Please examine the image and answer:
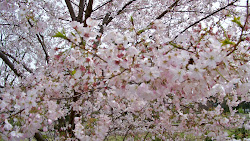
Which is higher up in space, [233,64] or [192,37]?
[192,37]

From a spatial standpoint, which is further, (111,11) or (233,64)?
(111,11)

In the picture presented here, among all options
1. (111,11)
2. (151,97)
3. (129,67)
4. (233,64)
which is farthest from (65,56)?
(111,11)

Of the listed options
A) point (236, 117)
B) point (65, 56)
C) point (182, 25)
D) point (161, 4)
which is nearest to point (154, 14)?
point (161, 4)

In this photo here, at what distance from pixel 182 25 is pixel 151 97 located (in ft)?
16.2

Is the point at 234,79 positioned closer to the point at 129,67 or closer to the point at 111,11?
the point at 129,67

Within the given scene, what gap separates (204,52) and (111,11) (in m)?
3.58

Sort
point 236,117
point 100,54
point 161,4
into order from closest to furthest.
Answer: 1. point 100,54
2. point 236,117
3. point 161,4

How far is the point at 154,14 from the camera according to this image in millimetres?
5379

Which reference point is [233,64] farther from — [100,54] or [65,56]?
[65,56]

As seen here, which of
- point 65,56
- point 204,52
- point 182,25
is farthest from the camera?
point 182,25

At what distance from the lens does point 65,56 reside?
1620 mm

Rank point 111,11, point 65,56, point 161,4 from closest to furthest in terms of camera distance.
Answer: point 65,56 → point 111,11 → point 161,4

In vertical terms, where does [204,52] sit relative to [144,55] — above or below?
below

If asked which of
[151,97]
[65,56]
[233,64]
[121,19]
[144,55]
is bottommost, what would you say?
[151,97]
